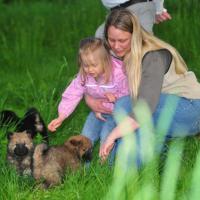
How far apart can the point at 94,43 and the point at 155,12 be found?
82 centimetres

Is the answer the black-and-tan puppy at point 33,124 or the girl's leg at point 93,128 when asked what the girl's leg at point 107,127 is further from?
the black-and-tan puppy at point 33,124

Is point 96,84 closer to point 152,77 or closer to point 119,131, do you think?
point 152,77

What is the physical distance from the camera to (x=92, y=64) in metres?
5.06

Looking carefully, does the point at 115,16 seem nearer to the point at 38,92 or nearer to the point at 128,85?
the point at 128,85

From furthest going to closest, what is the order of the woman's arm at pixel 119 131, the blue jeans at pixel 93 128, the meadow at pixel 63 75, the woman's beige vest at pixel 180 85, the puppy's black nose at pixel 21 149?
1. the blue jeans at pixel 93 128
2. the woman's beige vest at pixel 180 85
3. the puppy's black nose at pixel 21 149
4. the woman's arm at pixel 119 131
5. the meadow at pixel 63 75

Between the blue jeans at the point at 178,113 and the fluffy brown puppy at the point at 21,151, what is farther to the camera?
the blue jeans at the point at 178,113

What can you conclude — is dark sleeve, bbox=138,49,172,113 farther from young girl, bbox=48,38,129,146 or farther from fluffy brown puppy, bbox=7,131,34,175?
fluffy brown puppy, bbox=7,131,34,175

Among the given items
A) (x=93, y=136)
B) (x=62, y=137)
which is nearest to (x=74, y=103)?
(x=93, y=136)

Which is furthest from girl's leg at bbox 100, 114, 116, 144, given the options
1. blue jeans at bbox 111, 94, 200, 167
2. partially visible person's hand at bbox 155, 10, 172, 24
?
→ partially visible person's hand at bbox 155, 10, 172, 24

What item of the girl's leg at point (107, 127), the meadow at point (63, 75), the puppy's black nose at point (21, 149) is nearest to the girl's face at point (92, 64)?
the girl's leg at point (107, 127)

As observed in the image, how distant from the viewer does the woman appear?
4.75 meters

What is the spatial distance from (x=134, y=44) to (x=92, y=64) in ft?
1.21

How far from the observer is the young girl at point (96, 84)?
16.6 feet

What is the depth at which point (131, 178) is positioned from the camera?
13.6 feet
